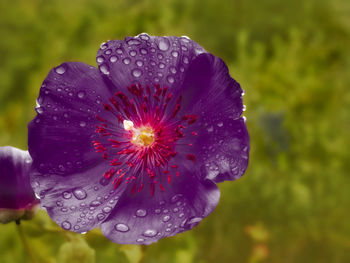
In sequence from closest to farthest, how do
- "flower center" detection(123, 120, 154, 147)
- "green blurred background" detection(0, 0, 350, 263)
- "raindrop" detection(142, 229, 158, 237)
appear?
"raindrop" detection(142, 229, 158, 237), "flower center" detection(123, 120, 154, 147), "green blurred background" detection(0, 0, 350, 263)

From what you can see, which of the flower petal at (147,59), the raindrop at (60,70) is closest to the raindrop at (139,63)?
the flower petal at (147,59)

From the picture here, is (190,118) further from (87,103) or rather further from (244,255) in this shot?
(244,255)

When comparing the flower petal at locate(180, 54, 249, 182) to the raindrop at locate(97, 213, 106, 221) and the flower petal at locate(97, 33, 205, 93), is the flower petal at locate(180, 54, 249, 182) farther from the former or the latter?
the raindrop at locate(97, 213, 106, 221)

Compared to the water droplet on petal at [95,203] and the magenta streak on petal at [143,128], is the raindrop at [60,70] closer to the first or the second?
the magenta streak on petal at [143,128]

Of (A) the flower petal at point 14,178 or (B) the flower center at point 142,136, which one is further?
(B) the flower center at point 142,136

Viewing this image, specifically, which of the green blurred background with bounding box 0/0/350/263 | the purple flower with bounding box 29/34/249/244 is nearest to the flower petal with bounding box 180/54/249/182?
the purple flower with bounding box 29/34/249/244

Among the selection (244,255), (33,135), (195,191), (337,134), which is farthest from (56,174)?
(337,134)
